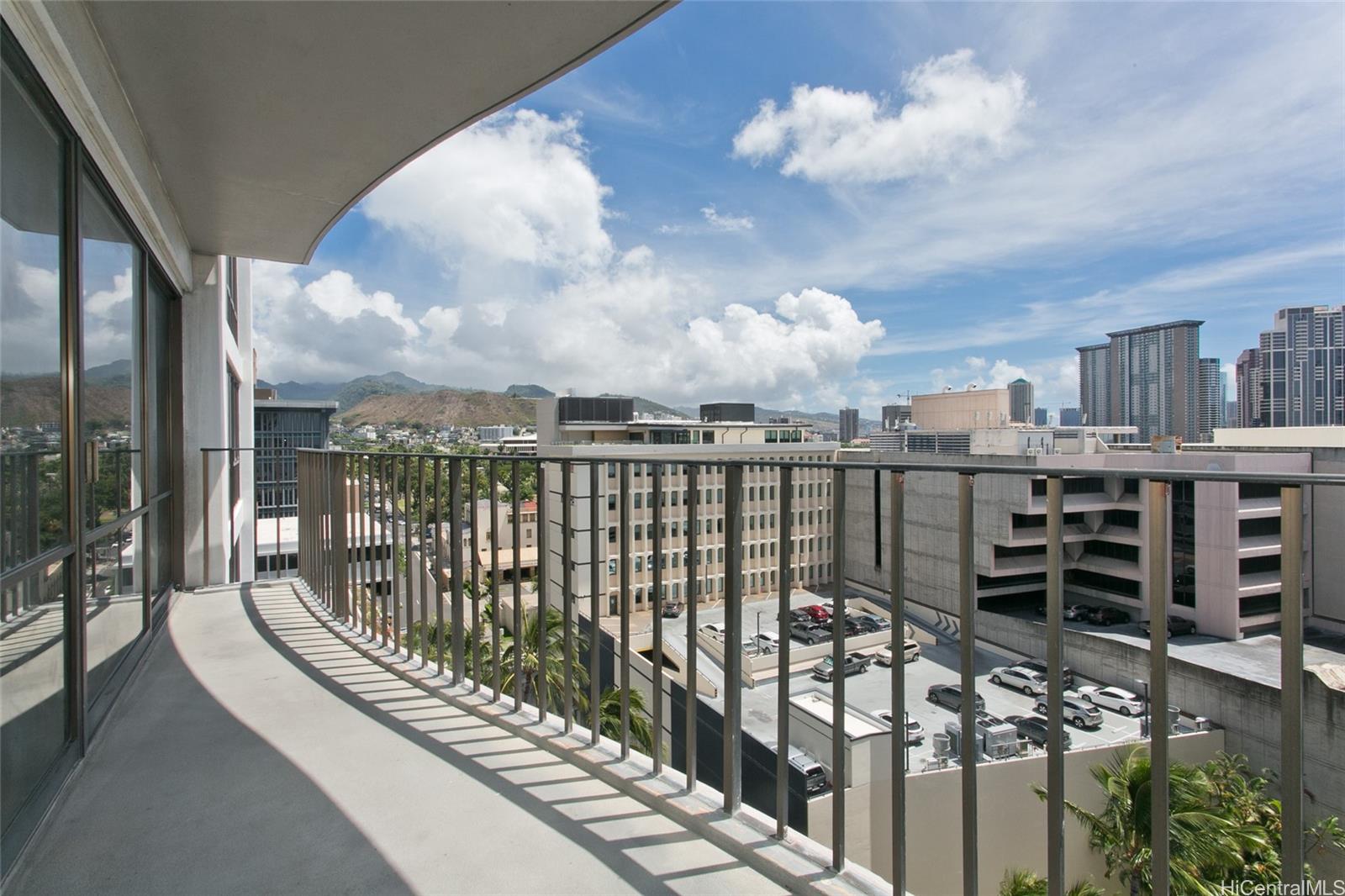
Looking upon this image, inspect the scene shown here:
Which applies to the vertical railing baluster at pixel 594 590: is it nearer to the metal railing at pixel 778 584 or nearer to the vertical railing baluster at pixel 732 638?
the metal railing at pixel 778 584

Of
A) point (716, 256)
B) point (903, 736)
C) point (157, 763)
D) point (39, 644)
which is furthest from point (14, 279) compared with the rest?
point (716, 256)

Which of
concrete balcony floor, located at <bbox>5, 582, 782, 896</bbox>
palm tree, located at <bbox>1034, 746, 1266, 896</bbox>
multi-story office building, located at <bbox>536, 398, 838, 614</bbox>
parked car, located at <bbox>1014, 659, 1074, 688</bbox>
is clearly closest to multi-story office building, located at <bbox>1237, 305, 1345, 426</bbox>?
palm tree, located at <bbox>1034, 746, 1266, 896</bbox>

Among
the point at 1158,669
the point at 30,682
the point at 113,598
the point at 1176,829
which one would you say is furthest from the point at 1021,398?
the point at 30,682

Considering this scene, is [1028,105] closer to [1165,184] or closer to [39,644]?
[1165,184]

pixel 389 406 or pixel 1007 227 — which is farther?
pixel 389 406

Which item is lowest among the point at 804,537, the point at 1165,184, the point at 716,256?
the point at 804,537

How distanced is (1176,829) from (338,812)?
119 inches

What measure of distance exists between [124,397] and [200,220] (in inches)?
60.2

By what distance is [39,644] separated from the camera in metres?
1.88

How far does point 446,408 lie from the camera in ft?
348

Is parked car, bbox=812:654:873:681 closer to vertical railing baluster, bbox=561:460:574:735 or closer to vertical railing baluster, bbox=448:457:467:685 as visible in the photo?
vertical railing baluster, bbox=561:460:574:735

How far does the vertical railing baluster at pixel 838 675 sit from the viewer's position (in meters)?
1.53

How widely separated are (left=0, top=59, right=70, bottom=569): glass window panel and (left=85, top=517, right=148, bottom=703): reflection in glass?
555 mm

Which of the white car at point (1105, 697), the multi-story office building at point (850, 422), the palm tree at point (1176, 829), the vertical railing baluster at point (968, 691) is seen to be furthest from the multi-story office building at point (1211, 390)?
the vertical railing baluster at point (968, 691)
